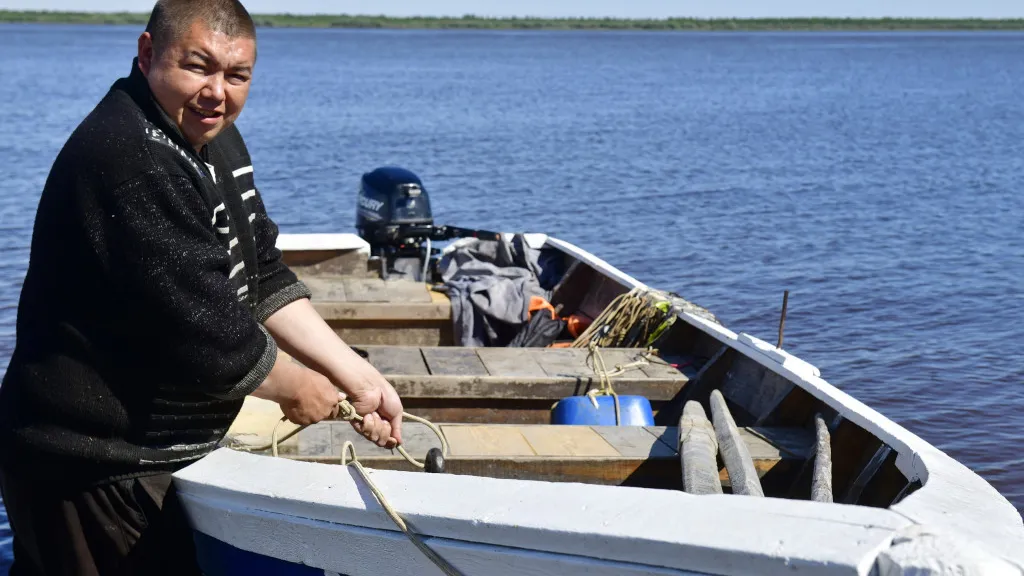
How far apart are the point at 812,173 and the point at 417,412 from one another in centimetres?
1723

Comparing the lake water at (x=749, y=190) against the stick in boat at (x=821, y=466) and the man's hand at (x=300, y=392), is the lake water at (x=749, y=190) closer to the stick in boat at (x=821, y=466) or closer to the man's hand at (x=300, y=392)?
the stick in boat at (x=821, y=466)

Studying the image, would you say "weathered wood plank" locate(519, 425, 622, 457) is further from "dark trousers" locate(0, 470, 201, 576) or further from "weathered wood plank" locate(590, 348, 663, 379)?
"dark trousers" locate(0, 470, 201, 576)

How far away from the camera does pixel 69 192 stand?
8.29 feet

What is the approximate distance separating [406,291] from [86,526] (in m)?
4.53

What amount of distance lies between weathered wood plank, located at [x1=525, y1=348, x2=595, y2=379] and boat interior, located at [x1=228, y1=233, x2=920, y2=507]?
10 millimetres

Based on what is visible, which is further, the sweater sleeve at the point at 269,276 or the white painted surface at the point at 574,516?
the sweater sleeve at the point at 269,276

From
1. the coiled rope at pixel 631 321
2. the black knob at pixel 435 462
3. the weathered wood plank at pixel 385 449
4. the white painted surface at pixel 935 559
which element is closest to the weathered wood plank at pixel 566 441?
the weathered wood plank at pixel 385 449

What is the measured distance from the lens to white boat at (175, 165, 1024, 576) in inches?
97.1

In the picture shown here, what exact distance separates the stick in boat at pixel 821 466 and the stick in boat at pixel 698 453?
30 cm

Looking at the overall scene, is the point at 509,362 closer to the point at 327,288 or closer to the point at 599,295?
the point at 599,295

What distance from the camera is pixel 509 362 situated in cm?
575

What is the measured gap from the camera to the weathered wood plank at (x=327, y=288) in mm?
7070

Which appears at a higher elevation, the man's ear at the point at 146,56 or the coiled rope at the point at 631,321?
the man's ear at the point at 146,56

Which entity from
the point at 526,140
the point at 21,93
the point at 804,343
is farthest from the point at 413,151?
the point at 21,93
